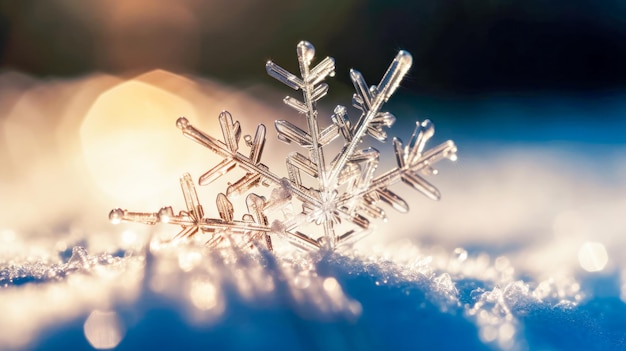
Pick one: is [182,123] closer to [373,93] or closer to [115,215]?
[115,215]

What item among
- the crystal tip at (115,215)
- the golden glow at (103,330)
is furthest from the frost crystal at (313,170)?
the golden glow at (103,330)

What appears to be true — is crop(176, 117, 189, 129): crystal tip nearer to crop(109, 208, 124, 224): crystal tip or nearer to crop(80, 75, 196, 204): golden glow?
crop(109, 208, 124, 224): crystal tip

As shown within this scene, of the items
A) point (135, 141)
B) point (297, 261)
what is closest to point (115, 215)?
point (297, 261)

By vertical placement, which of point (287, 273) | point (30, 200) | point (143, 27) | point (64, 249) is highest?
point (143, 27)

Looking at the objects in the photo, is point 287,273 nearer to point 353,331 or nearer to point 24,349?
point 353,331

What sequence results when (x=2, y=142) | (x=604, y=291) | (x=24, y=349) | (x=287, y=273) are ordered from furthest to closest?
(x=2, y=142)
(x=604, y=291)
(x=287, y=273)
(x=24, y=349)

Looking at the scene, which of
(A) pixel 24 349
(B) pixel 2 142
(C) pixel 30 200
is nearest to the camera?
(A) pixel 24 349

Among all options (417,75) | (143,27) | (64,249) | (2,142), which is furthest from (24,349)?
(417,75)

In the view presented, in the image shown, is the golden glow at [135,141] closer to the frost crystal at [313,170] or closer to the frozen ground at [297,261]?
the frozen ground at [297,261]

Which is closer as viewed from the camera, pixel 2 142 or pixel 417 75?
pixel 2 142
